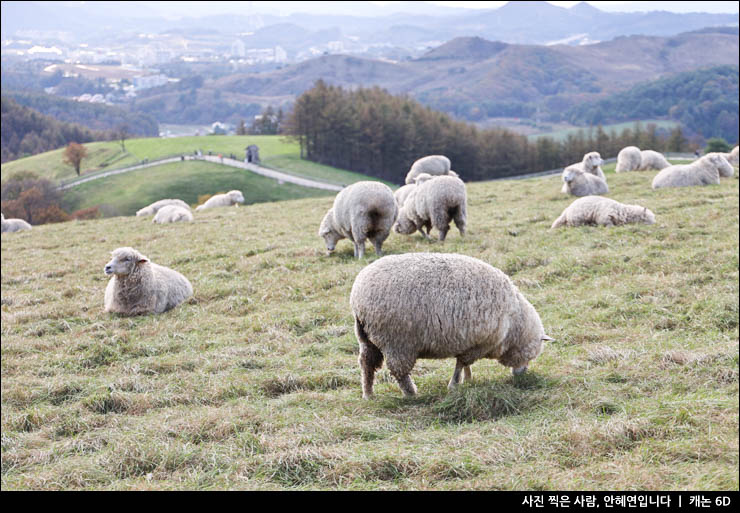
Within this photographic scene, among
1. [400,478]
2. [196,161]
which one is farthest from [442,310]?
[196,161]

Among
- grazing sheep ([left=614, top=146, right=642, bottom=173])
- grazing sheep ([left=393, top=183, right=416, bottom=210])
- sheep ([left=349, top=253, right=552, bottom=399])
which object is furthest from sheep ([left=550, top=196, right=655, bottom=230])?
grazing sheep ([left=614, top=146, right=642, bottom=173])

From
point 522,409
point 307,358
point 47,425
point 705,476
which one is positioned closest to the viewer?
point 705,476

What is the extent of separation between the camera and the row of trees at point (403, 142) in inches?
2958

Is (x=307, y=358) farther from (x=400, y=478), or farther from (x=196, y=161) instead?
(x=196, y=161)

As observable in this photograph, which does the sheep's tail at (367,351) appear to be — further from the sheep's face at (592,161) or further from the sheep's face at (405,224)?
the sheep's face at (592,161)

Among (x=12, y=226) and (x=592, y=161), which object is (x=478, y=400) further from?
(x=12, y=226)

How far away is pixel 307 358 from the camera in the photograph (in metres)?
8.34

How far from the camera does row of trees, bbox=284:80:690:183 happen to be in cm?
7512

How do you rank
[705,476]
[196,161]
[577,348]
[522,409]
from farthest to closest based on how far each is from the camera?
[196,161] < [577,348] < [522,409] < [705,476]

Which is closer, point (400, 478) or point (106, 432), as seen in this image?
point (400, 478)

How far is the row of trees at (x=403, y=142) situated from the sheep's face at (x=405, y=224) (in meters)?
59.9

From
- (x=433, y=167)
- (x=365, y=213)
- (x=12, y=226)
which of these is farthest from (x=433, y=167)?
(x=12, y=226)

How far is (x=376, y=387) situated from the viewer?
7.27 meters
